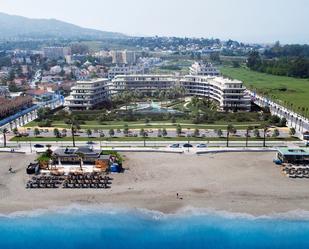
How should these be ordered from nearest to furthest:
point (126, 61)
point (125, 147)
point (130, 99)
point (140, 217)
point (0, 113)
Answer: point (140, 217) < point (125, 147) < point (0, 113) < point (130, 99) < point (126, 61)

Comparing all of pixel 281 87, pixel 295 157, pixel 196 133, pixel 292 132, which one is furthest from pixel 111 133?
pixel 281 87

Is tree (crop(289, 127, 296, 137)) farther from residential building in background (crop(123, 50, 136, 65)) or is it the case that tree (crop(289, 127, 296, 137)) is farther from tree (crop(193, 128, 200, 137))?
residential building in background (crop(123, 50, 136, 65))

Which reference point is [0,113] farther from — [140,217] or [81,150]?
[140,217]

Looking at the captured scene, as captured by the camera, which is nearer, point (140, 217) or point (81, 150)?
point (140, 217)

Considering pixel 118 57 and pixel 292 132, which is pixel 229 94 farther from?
pixel 118 57

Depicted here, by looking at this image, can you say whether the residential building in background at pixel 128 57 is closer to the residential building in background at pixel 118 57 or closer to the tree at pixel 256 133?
the residential building in background at pixel 118 57

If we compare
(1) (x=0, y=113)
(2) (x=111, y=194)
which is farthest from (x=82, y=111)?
(2) (x=111, y=194)
